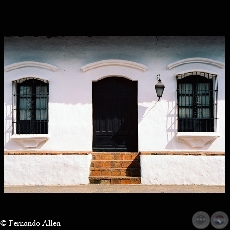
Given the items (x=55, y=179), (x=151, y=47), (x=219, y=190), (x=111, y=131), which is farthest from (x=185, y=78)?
(x=55, y=179)

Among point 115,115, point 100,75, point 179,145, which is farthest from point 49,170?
point 179,145

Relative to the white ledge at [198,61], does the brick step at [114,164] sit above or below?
below

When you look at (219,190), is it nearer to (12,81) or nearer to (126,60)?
(126,60)

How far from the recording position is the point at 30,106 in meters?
8.29

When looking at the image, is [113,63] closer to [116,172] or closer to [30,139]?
[116,172]

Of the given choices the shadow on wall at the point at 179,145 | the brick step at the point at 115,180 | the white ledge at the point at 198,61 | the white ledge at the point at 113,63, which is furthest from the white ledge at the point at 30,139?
the white ledge at the point at 198,61

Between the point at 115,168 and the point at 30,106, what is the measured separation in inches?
104

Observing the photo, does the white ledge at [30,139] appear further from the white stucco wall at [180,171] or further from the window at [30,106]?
the white stucco wall at [180,171]

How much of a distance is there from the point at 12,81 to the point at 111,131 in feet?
9.04

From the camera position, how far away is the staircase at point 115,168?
7523 mm
